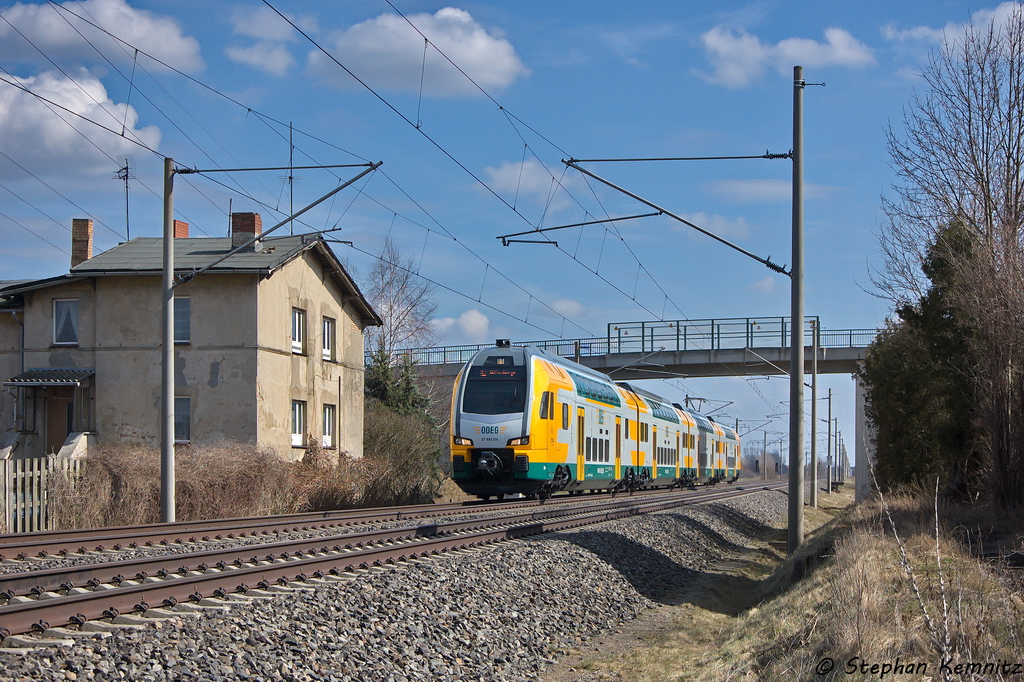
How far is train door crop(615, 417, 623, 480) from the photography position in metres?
30.9

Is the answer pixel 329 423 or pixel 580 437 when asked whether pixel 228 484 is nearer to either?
pixel 580 437

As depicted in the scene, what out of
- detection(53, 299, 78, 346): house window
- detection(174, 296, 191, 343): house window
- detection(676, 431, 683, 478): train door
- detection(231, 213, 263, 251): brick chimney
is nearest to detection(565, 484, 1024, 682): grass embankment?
detection(174, 296, 191, 343): house window

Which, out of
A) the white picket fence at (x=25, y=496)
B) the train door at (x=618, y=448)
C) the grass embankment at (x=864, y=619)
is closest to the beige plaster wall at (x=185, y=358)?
the white picket fence at (x=25, y=496)

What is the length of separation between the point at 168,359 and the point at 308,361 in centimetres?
1174

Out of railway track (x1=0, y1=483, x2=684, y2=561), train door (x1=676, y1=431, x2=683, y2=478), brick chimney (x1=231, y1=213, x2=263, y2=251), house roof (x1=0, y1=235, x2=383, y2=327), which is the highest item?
brick chimney (x1=231, y1=213, x2=263, y2=251)

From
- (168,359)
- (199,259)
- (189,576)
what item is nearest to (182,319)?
(199,259)

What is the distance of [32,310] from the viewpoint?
26594mm

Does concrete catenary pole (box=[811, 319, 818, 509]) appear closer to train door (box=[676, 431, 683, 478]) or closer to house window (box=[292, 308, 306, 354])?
train door (box=[676, 431, 683, 478])

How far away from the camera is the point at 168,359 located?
57.7 feet

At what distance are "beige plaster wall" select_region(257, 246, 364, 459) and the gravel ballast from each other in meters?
14.0

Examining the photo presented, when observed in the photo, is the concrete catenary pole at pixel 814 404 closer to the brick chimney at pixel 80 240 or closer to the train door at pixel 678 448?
the train door at pixel 678 448

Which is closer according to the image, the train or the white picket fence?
the white picket fence

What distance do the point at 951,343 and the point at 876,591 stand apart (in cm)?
1164

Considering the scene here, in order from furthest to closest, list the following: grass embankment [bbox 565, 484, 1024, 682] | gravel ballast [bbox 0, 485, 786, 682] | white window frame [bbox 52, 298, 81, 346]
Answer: white window frame [bbox 52, 298, 81, 346] → gravel ballast [bbox 0, 485, 786, 682] → grass embankment [bbox 565, 484, 1024, 682]
